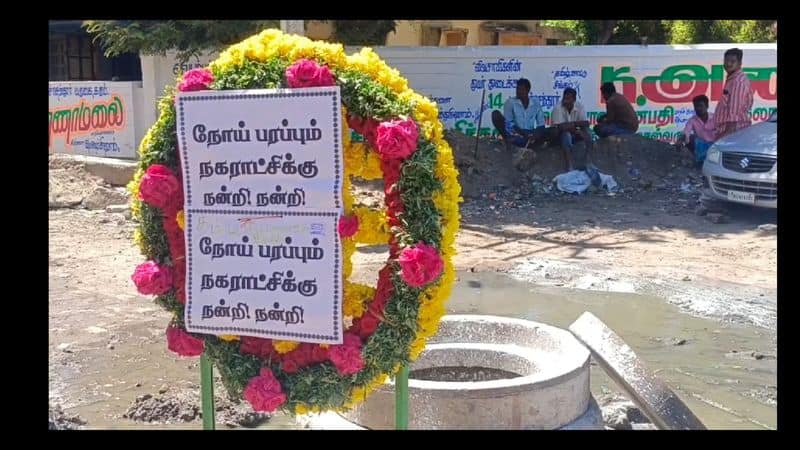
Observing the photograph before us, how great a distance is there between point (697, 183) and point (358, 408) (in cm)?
1003

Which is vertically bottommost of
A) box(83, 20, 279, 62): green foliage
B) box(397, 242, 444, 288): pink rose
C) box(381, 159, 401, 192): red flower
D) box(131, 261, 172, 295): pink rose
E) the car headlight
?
box(131, 261, 172, 295): pink rose


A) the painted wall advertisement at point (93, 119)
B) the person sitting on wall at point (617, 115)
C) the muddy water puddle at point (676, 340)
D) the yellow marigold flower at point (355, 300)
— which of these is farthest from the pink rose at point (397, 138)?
the painted wall advertisement at point (93, 119)

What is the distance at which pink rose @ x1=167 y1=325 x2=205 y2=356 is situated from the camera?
12.6 feet

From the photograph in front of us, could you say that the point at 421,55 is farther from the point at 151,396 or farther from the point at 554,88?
the point at 151,396

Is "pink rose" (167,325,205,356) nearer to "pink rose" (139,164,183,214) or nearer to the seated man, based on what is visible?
"pink rose" (139,164,183,214)

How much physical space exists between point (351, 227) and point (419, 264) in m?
0.34

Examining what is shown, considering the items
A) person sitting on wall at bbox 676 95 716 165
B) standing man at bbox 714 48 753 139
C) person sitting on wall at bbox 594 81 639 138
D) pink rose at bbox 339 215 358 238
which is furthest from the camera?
person sitting on wall at bbox 594 81 639 138

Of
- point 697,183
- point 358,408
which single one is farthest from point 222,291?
point 697,183

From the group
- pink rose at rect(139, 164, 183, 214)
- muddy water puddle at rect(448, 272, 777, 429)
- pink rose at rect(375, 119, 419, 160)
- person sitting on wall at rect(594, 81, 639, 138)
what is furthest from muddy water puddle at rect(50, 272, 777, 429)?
person sitting on wall at rect(594, 81, 639, 138)

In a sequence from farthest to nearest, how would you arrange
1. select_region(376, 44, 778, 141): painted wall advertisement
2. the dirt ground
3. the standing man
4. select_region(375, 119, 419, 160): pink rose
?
select_region(376, 44, 778, 141): painted wall advertisement → the standing man → the dirt ground → select_region(375, 119, 419, 160): pink rose

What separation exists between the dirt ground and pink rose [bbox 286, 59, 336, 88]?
2.44 metres

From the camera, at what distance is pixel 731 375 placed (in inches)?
235

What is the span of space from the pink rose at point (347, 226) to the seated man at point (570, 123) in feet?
33.9

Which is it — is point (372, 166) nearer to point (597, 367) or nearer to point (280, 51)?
point (280, 51)
